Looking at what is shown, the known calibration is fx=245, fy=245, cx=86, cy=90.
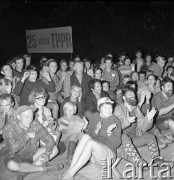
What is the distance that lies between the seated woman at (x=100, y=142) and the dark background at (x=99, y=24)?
8.40m

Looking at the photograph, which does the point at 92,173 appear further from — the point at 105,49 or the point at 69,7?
the point at 69,7

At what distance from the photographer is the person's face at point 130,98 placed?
4.20 meters

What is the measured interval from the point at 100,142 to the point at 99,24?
34.0 ft

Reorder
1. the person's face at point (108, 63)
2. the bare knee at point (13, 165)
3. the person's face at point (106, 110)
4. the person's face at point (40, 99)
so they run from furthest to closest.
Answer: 1. the person's face at point (108, 63)
2. the person's face at point (40, 99)
3. the person's face at point (106, 110)
4. the bare knee at point (13, 165)

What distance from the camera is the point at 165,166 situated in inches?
148

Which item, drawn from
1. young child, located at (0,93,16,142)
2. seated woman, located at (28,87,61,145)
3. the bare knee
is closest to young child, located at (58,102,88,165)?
seated woman, located at (28,87,61,145)

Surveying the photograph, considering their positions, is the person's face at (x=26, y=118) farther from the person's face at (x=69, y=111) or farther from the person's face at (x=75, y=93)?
the person's face at (x=75, y=93)

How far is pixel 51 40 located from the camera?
32.4 ft

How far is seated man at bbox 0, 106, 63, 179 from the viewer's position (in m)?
3.48

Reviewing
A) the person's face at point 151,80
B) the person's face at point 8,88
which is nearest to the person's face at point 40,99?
the person's face at point 8,88

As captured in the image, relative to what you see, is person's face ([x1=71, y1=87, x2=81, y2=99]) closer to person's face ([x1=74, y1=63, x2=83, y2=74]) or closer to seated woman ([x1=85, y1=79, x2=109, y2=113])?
seated woman ([x1=85, y1=79, x2=109, y2=113])

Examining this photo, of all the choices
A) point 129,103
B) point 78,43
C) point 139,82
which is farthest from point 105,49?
point 129,103

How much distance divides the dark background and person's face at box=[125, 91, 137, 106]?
7687mm

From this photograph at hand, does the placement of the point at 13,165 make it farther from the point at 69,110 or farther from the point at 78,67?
the point at 78,67
